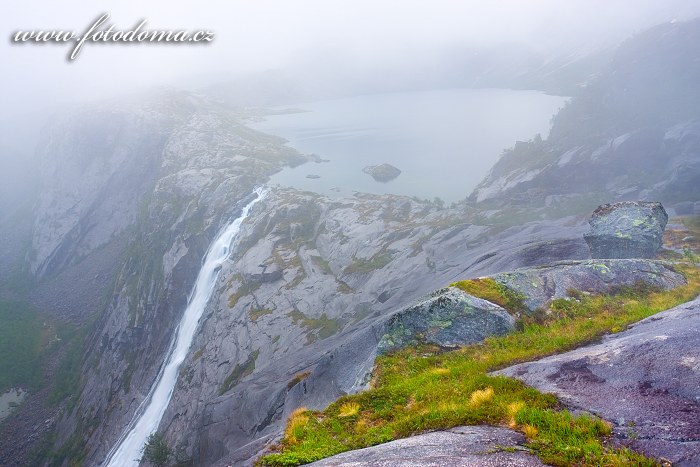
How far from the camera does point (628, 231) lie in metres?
31.8

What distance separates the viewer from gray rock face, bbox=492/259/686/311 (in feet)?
73.3

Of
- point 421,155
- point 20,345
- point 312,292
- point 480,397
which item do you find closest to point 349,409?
point 480,397

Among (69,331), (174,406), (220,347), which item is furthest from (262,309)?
(69,331)

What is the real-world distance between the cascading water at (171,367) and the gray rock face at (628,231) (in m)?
65.4

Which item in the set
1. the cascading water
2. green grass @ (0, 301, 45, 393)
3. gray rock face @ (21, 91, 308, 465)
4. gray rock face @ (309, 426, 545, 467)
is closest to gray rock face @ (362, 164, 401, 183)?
gray rock face @ (21, 91, 308, 465)

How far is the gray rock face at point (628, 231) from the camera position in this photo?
31281mm

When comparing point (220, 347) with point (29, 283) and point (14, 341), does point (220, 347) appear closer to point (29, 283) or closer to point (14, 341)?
point (14, 341)

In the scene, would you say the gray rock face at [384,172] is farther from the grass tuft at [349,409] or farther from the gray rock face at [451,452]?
the gray rock face at [451,452]

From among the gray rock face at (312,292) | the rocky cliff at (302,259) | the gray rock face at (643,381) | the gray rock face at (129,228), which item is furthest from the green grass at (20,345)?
the gray rock face at (643,381)

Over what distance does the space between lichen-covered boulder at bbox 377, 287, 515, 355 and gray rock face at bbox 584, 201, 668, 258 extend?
57.0 ft

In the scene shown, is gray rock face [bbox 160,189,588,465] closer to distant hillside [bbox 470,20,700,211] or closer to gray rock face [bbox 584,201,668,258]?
gray rock face [bbox 584,201,668,258]

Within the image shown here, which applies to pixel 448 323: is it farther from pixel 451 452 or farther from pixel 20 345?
pixel 20 345

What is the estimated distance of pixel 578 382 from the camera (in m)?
12.8

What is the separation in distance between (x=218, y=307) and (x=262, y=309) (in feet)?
32.8
